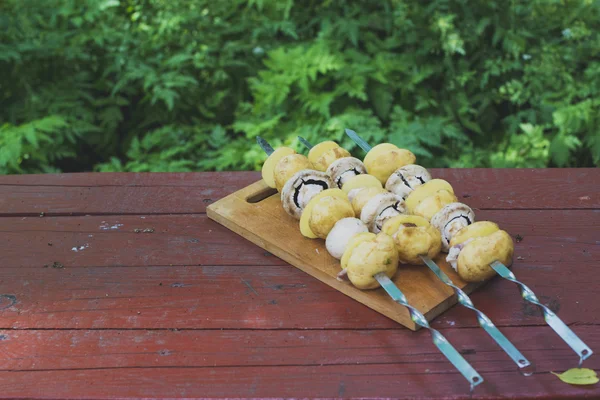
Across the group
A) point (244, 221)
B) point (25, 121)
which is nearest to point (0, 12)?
point (25, 121)

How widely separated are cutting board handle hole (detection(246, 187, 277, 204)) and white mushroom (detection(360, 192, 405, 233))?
1.55 ft

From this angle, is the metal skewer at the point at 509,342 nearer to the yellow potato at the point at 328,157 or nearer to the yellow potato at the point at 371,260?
the yellow potato at the point at 371,260

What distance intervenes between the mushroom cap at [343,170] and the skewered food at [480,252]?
475mm

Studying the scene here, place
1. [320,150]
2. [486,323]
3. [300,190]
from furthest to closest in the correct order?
[320,150] < [300,190] < [486,323]

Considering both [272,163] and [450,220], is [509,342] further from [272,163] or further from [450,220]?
[272,163]

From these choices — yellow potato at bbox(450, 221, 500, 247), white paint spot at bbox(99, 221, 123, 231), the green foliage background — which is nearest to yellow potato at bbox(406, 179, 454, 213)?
yellow potato at bbox(450, 221, 500, 247)

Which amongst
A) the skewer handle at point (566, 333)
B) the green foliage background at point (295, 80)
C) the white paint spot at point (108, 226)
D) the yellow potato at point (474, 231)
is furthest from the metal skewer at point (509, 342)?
the green foliage background at point (295, 80)

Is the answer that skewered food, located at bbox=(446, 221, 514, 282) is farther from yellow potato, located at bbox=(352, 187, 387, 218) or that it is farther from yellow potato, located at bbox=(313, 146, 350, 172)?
yellow potato, located at bbox=(313, 146, 350, 172)

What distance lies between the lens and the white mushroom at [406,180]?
1.86m

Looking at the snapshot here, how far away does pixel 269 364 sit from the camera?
135cm

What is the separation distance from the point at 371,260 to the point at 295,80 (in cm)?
239

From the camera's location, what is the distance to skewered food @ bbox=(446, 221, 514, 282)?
150 centimetres

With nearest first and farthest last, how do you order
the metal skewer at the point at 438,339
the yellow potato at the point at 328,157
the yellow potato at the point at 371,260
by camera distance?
1. the metal skewer at the point at 438,339
2. the yellow potato at the point at 371,260
3. the yellow potato at the point at 328,157

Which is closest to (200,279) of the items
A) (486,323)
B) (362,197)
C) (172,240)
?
(172,240)
